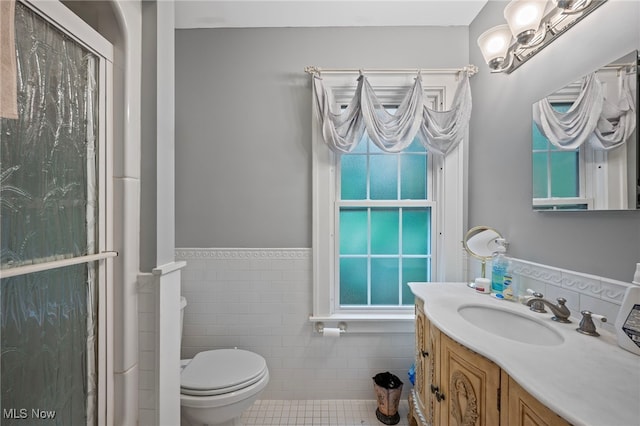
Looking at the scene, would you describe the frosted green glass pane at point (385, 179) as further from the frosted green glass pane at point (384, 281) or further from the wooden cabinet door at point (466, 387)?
the wooden cabinet door at point (466, 387)

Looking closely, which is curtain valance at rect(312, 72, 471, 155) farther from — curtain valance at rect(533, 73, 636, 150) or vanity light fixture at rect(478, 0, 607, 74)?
curtain valance at rect(533, 73, 636, 150)

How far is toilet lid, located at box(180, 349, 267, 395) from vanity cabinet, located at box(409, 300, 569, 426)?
0.84m

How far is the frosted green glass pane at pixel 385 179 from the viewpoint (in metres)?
1.82

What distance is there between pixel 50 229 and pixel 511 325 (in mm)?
1668

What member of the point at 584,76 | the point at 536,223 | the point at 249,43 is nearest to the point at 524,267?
the point at 536,223

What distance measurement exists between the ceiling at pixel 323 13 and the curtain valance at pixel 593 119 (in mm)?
938

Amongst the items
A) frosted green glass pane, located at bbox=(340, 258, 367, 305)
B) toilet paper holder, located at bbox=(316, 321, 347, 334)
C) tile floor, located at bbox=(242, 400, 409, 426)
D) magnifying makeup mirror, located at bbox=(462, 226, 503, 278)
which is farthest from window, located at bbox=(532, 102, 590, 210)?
tile floor, located at bbox=(242, 400, 409, 426)

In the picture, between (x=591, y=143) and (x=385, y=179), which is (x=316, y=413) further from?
(x=591, y=143)

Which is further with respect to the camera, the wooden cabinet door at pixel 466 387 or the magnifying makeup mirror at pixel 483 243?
the magnifying makeup mirror at pixel 483 243

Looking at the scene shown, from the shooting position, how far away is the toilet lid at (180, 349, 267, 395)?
1.23m

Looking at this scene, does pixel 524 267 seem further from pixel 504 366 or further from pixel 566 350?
pixel 504 366

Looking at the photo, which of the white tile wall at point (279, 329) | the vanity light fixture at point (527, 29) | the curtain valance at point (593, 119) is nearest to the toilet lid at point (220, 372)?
the white tile wall at point (279, 329)

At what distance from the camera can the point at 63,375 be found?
2.38 feet

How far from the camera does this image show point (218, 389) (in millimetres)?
1235
